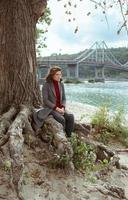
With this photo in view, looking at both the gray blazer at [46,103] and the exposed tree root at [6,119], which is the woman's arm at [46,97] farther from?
the exposed tree root at [6,119]

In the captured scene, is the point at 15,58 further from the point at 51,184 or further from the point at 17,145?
the point at 51,184

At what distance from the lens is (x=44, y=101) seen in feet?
26.5

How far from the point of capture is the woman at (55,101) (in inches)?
316

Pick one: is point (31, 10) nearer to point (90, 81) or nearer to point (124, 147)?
point (124, 147)

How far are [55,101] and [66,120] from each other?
1.19ft

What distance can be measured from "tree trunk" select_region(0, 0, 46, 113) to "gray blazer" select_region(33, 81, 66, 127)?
554 mm

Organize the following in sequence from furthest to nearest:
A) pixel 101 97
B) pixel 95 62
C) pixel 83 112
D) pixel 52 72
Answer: pixel 95 62, pixel 101 97, pixel 83 112, pixel 52 72

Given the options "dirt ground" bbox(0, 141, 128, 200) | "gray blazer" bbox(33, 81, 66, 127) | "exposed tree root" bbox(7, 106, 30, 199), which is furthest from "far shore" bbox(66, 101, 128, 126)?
"dirt ground" bbox(0, 141, 128, 200)

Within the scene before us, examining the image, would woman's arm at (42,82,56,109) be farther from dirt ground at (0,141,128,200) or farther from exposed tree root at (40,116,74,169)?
dirt ground at (0,141,128,200)

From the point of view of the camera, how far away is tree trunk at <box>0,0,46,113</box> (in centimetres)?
854

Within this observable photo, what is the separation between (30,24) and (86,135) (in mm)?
2299

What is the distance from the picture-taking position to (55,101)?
8188mm

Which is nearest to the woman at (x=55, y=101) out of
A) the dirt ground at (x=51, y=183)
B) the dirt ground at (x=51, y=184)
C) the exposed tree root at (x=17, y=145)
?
the exposed tree root at (x=17, y=145)

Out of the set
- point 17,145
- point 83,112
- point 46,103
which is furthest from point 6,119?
point 83,112
